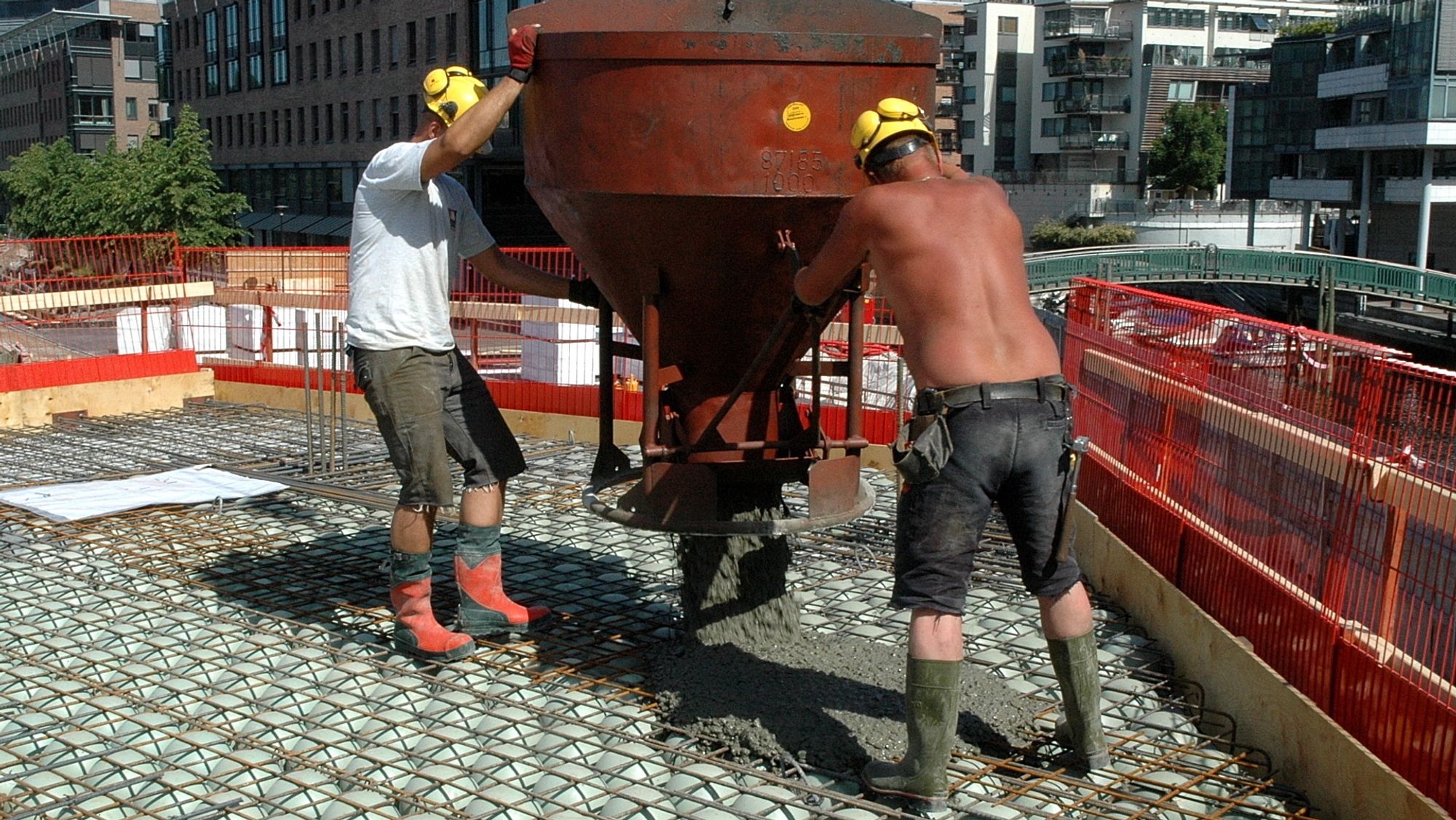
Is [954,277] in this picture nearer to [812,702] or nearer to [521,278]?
[812,702]

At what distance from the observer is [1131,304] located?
6.46m

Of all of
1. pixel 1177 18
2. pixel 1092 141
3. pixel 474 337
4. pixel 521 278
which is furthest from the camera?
pixel 1177 18

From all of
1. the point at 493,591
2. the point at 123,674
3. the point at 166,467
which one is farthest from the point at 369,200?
the point at 166,467

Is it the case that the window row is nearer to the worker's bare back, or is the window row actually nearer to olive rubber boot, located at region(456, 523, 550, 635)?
olive rubber boot, located at region(456, 523, 550, 635)

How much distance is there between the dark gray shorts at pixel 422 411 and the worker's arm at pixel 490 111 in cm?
76

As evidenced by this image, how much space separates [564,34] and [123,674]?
2.68 m

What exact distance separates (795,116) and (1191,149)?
61.3 metres

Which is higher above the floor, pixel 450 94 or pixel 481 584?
pixel 450 94

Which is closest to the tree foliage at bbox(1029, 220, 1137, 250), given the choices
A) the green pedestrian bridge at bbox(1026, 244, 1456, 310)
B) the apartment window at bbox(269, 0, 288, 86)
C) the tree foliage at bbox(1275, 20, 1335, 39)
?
the tree foliage at bbox(1275, 20, 1335, 39)

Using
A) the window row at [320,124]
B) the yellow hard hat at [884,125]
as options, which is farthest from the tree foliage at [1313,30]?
the yellow hard hat at [884,125]

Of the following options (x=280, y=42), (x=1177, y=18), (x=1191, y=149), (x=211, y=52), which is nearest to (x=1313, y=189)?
(x=1191, y=149)

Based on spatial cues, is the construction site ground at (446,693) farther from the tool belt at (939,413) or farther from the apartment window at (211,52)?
the apartment window at (211,52)

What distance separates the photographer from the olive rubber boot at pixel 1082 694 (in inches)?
152

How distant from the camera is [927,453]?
3611 millimetres
